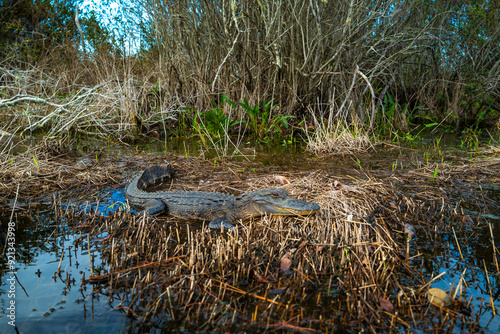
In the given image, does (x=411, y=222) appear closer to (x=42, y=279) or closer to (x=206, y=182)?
(x=206, y=182)

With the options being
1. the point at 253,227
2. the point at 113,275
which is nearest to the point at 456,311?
the point at 253,227

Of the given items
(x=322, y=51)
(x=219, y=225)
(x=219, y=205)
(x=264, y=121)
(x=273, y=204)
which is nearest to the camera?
(x=273, y=204)

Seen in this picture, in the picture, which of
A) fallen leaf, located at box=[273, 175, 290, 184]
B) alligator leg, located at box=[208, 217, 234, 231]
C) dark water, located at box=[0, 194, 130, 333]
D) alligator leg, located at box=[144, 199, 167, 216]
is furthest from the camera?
fallen leaf, located at box=[273, 175, 290, 184]

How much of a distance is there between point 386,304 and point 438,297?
0.32 meters

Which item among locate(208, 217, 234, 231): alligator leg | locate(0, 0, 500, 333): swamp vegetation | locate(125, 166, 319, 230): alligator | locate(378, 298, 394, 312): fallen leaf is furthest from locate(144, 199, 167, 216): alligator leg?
locate(378, 298, 394, 312): fallen leaf

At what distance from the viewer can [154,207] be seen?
11.7 feet

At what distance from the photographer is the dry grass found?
1.90m

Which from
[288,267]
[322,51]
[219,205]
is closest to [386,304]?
[288,267]

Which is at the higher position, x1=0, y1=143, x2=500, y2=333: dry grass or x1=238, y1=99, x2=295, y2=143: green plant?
x1=238, y1=99, x2=295, y2=143: green plant

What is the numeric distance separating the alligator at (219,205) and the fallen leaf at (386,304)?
972 mm

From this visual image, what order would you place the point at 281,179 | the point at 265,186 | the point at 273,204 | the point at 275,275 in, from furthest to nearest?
the point at 281,179 < the point at 265,186 < the point at 273,204 < the point at 275,275

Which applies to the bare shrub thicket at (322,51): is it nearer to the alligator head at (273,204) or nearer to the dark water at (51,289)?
the alligator head at (273,204)

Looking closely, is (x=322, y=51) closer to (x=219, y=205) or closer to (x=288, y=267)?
(x=219, y=205)

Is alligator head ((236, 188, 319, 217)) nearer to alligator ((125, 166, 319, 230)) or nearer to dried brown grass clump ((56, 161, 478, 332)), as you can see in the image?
alligator ((125, 166, 319, 230))
